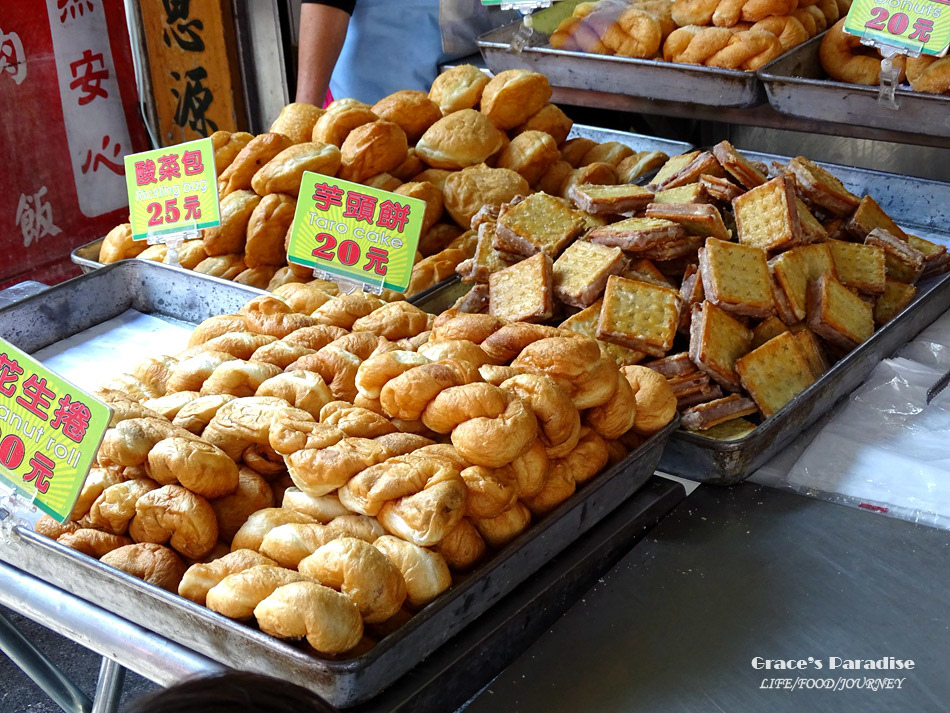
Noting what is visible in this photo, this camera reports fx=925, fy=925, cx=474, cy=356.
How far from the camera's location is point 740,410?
5.80 ft

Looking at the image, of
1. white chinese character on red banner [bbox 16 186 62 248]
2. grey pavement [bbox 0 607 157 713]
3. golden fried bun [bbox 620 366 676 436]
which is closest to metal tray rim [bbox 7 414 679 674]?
golden fried bun [bbox 620 366 676 436]

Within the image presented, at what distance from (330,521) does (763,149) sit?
3.02 metres

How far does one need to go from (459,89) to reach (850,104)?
1189 millimetres

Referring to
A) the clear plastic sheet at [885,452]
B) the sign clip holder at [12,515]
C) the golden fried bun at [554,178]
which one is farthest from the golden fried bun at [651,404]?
the golden fried bun at [554,178]

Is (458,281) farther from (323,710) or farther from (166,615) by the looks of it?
(323,710)

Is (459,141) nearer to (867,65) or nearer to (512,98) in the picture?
(512,98)

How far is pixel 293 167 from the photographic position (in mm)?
2457

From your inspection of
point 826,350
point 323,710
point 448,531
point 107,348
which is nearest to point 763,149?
point 826,350

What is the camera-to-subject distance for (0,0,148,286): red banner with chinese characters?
169 inches

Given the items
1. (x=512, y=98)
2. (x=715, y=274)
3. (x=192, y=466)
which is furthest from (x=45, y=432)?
(x=512, y=98)

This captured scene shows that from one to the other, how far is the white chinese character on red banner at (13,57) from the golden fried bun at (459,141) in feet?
8.43

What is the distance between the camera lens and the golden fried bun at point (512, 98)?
2.82 m

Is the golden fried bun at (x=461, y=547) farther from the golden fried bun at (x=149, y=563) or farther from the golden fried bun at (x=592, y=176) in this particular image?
the golden fried bun at (x=592, y=176)

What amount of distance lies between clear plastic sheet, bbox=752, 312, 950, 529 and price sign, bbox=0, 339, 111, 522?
1.15 metres
